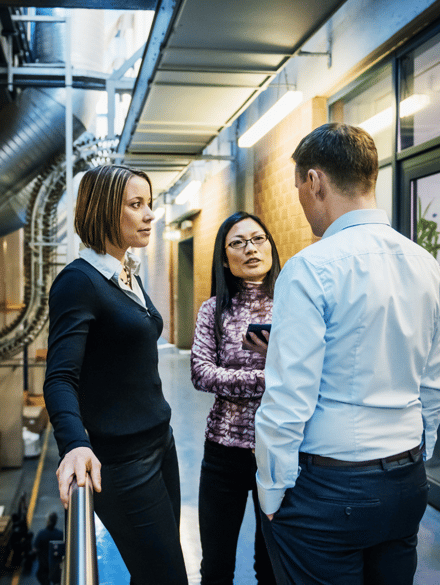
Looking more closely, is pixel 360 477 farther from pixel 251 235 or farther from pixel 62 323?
pixel 251 235

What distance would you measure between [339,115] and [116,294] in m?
3.40

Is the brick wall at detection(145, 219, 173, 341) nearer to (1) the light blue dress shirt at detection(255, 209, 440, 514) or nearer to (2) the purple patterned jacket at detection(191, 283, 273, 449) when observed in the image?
(2) the purple patterned jacket at detection(191, 283, 273, 449)

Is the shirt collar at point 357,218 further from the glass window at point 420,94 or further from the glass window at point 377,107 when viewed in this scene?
the glass window at point 377,107

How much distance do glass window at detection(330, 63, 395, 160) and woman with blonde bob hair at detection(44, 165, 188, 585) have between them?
254 cm

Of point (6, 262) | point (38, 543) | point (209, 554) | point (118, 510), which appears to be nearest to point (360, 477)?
point (118, 510)

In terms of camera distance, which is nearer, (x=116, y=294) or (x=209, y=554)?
(x=116, y=294)

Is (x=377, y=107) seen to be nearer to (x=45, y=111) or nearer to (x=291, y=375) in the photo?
(x=291, y=375)

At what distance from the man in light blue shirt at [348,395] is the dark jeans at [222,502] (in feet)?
1.98

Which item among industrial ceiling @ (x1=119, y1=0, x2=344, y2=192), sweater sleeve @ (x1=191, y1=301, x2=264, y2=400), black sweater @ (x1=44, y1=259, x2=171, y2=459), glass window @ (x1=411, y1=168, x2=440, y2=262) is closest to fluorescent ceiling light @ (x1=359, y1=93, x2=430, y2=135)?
glass window @ (x1=411, y1=168, x2=440, y2=262)

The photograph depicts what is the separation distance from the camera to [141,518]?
131 centimetres

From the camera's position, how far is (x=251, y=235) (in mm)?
1810

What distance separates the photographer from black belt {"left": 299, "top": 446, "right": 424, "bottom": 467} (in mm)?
994

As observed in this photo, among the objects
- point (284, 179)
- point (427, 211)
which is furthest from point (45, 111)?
point (427, 211)

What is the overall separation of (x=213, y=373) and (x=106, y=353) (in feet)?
1.55
